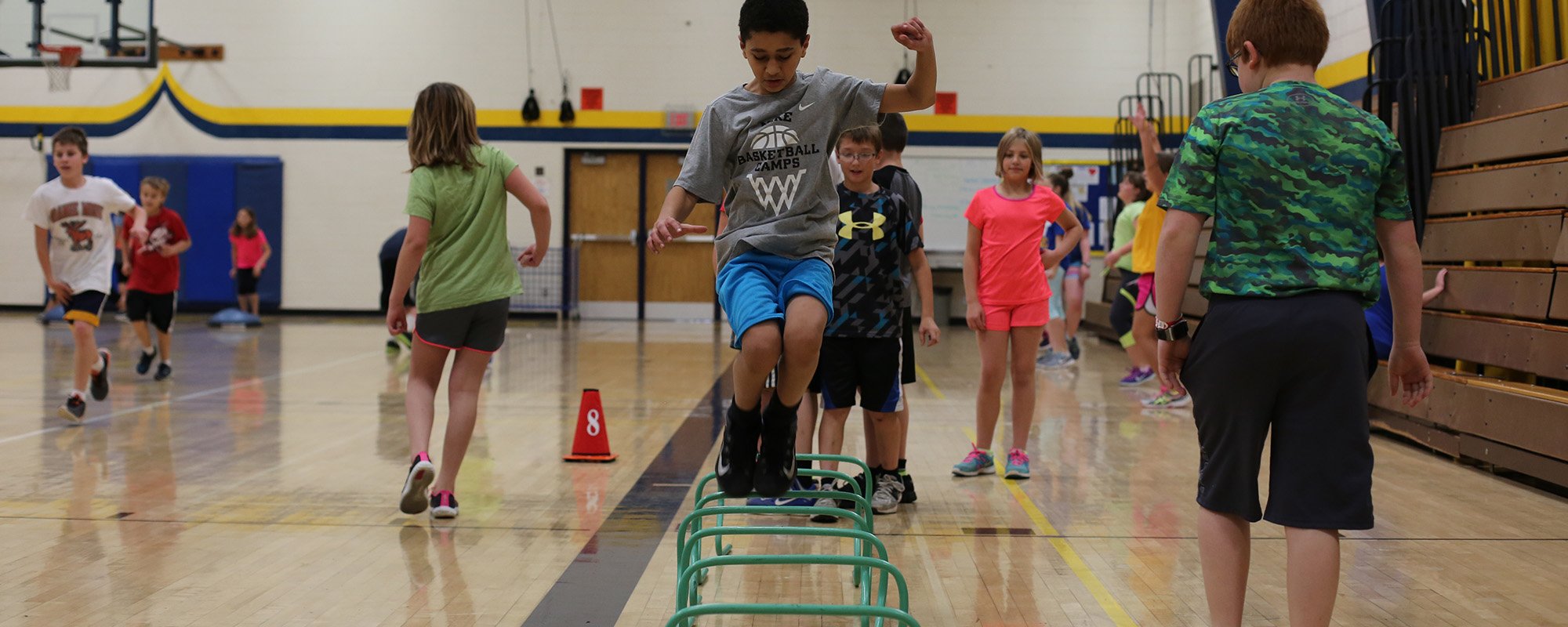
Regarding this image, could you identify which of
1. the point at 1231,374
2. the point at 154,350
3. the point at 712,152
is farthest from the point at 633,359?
the point at 1231,374

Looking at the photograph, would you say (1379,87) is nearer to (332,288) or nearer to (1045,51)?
(1045,51)

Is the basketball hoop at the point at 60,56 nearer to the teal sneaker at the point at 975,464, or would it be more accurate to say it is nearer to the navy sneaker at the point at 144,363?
the navy sneaker at the point at 144,363

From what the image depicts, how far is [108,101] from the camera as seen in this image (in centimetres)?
1712

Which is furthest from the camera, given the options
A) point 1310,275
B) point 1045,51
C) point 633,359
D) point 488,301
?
point 1045,51

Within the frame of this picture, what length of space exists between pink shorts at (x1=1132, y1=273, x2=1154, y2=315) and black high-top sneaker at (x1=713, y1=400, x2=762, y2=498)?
499cm

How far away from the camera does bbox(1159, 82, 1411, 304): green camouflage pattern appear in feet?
7.77

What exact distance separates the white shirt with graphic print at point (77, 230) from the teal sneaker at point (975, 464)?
4969 mm

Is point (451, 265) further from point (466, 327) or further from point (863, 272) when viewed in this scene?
point (863, 272)

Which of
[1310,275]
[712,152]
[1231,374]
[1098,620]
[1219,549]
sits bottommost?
[1098,620]

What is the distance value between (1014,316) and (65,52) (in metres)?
11.4

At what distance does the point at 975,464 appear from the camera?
527 centimetres

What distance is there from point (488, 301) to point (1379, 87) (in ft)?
18.0

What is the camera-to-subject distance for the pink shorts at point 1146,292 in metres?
7.38

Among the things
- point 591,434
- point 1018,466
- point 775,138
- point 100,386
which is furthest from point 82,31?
point 775,138
